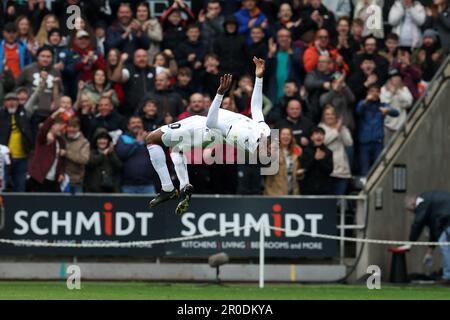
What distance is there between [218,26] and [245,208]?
13.1 feet

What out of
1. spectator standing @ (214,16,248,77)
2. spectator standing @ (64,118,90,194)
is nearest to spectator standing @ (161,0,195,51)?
spectator standing @ (214,16,248,77)

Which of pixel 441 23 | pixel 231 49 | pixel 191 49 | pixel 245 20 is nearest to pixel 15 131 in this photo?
pixel 191 49

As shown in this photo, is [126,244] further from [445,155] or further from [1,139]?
[445,155]

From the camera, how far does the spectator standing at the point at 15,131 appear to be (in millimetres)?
29531

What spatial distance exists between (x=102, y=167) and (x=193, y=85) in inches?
102

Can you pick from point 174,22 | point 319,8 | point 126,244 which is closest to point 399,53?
point 319,8

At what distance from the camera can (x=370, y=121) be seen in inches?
1211

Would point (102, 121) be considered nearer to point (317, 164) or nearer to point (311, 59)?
point (317, 164)

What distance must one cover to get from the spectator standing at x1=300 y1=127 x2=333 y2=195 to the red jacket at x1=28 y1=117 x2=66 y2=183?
466 cm

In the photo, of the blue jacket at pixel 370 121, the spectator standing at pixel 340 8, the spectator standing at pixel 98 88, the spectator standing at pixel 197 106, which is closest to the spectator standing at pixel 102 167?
the spectator standing at pixel 98 88

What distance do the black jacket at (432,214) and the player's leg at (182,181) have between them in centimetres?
878

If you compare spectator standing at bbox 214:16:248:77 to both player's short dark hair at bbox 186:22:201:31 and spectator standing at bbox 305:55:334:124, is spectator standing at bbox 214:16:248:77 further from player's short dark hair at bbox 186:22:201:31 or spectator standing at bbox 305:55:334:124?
spectator standing at bbox 305:55:334:124

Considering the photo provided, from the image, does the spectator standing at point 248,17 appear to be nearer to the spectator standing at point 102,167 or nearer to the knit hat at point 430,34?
the knit hat at point 430,34

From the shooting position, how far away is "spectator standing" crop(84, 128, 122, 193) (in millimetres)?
29391
